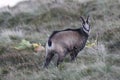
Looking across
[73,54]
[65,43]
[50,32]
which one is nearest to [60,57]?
[65,43]

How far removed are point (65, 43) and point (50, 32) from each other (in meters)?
5.17

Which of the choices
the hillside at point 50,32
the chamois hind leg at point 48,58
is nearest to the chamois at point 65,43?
the chamois hind leg at point 48,58

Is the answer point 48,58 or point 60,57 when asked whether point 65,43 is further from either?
point 48,58

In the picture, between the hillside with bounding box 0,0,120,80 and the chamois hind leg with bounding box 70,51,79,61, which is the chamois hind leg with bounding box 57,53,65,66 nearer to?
the hillside with bounding box 0,0,120,80

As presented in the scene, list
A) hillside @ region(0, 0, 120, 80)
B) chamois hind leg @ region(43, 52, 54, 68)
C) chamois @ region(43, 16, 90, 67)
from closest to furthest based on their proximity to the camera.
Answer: hillside @ region(0, 0, 120, 80), chamois @ region(43, 16, 90, 67), chamois hind leg @ region(43, 52, 54, 68)

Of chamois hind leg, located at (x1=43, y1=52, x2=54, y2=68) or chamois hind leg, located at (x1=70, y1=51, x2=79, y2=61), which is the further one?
chamois hind leg, located at (x1=70, y1=51, x2=79, y2=61)

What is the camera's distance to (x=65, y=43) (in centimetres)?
866

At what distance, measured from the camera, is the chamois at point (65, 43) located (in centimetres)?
853

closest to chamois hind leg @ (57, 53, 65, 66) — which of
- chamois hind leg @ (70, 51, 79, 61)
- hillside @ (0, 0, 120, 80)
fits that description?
hillside @ (0, 0, 120, 80)

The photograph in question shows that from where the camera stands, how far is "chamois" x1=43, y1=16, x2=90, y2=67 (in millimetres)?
8531

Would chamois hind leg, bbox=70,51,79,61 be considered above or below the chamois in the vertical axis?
below

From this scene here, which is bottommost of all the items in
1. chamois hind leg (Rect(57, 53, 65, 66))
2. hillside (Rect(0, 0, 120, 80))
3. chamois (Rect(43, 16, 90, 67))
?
hillside (Rect(0, 0, 120, 80))

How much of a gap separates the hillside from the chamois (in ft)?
0.70

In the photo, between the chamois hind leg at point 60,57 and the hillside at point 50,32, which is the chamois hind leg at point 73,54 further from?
the chamois hind leg at point 60,57
